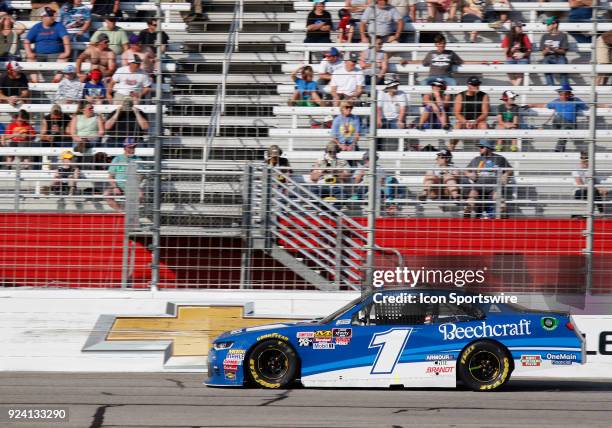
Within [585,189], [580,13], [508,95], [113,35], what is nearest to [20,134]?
[113,35]

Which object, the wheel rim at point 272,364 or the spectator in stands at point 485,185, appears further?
the spectator in stands at point 485,185

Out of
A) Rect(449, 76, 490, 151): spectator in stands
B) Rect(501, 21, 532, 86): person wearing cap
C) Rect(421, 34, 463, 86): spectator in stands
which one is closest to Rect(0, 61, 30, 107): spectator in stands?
Rect(421, 34, 463, 86): spectator in stands

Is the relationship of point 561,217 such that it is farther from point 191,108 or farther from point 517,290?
point 191,108

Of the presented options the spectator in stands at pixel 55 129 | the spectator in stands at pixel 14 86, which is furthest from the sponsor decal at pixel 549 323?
the spectator in stands at pixel 14 86

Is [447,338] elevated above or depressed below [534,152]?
below

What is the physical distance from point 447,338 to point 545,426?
241 cm

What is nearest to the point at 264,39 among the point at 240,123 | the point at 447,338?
the point at 240,123

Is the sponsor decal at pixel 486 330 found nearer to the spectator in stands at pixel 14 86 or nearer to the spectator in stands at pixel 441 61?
the spectator in stands at pixel 441 61

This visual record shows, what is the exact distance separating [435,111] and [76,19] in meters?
6.08

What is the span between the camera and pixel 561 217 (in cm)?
1226

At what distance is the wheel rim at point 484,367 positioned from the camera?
10234 mm

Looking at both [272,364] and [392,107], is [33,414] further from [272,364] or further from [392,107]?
[392,107]

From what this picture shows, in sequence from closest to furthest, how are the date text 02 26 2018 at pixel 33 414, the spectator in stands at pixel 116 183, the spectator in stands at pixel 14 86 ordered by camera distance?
the date text 02 26 2018 at pixel 33 414
the spectator in stands at pixel 116 183
the spectator in stands at pixel 14 86

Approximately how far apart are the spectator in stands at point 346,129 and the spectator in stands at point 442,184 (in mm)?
1120
